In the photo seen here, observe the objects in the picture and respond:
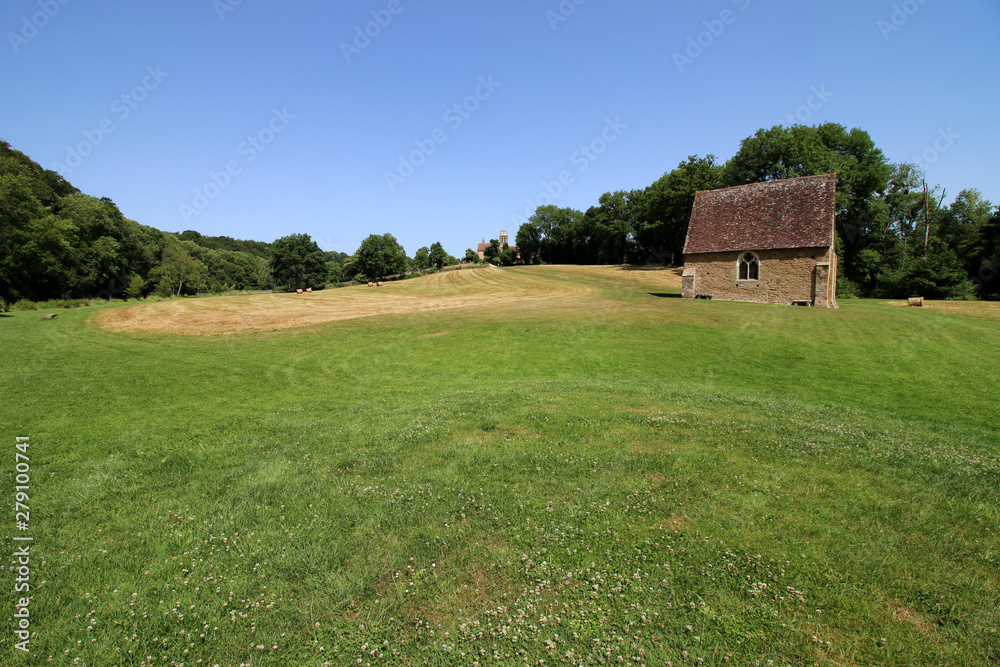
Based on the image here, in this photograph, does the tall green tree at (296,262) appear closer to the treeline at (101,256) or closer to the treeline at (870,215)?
the treeline at (101,256)

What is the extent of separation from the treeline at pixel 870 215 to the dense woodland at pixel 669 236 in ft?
0.52

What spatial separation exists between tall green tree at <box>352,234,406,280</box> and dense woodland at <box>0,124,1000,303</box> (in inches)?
8.9

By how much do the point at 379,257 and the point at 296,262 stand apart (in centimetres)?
1633

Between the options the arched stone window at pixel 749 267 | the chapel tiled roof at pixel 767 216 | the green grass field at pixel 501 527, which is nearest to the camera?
the green grass field at pixel 501 527

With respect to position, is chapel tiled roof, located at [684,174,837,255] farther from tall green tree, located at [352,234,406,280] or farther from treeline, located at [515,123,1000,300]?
tall green tree, located at [352,234,406,280]

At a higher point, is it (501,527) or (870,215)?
(870,215)

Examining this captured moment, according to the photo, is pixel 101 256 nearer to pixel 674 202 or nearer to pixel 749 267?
pixel 749 267

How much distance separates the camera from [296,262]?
284ft

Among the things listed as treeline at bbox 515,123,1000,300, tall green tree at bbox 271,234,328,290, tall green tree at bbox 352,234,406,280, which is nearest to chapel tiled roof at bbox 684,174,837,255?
treeline at bbox 515,123,1000,300

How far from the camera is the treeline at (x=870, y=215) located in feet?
162

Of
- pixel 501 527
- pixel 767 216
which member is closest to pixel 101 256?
pixel 501 527

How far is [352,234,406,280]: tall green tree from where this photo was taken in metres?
88.4

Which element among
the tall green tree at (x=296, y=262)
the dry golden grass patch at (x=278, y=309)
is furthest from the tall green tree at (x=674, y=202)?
the tall green tree at (x=296, y=262)

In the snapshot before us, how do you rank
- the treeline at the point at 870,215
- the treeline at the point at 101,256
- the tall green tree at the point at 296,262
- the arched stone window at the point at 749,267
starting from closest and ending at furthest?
the treeline at the point at 101,256
the arched stone window at the point at 749,267
the treeline at the point at 870,215
the tall green tree at the point at 296,262
